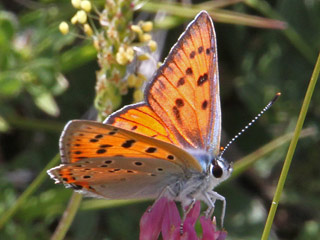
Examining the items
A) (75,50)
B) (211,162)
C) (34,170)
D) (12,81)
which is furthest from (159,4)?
(211,162)

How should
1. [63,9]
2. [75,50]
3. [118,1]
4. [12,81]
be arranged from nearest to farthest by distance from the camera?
[118,1], [12,81], [75,50], [63,9]

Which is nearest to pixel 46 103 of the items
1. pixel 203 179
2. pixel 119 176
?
pixel 119 176

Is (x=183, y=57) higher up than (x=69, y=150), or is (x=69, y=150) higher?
(x=183, y=57)

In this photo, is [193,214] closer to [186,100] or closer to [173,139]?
[173,139]

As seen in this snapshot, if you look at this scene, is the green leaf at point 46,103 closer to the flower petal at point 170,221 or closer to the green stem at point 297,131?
the flower petal at point 170,221

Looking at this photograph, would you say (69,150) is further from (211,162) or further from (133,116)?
(211,162)

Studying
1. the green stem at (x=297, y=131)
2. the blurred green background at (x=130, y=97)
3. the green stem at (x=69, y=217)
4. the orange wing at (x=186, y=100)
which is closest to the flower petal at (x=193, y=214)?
the orange wing at (x=186, y=100)

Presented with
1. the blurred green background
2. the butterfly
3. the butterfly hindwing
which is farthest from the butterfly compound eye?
the blurred green background
